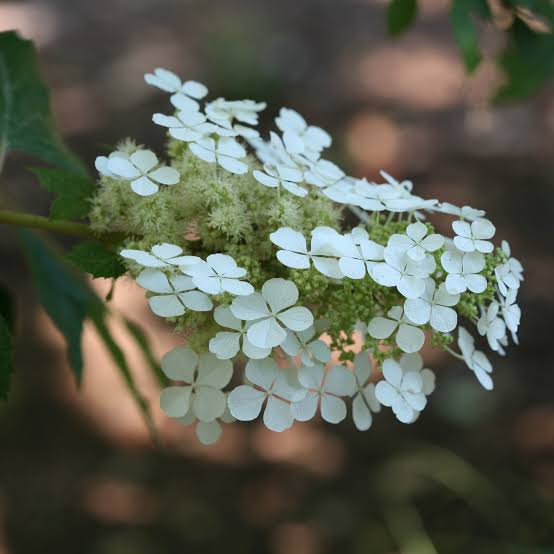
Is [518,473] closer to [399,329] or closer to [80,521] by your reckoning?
[80,521]

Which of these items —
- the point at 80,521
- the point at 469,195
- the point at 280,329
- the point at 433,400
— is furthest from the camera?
the point at 469,195

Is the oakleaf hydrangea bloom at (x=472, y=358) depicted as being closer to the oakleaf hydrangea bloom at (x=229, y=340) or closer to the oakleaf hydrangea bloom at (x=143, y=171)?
the oakleaf hydrangea bloom at (x=229, y=340)

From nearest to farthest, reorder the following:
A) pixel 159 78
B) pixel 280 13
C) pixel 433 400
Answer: pixel 159 78
pixel 433 400
pixel 280 13

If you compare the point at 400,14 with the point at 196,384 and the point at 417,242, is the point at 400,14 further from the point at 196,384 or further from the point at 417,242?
the point at 196,384

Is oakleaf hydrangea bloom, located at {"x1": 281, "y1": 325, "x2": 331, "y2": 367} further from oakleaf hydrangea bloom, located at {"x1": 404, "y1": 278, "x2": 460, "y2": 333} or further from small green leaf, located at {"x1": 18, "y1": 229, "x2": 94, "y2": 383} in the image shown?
small green leaf, located at {"x1": 18, "y1": 229, "x2": 94, "y2": 383}

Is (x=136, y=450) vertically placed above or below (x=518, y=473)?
below

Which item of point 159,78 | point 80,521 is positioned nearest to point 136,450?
point 80,521

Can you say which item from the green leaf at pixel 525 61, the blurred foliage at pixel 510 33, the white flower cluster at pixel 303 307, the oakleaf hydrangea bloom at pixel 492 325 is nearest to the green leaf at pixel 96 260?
the white flower cluster at pixel 303 307
